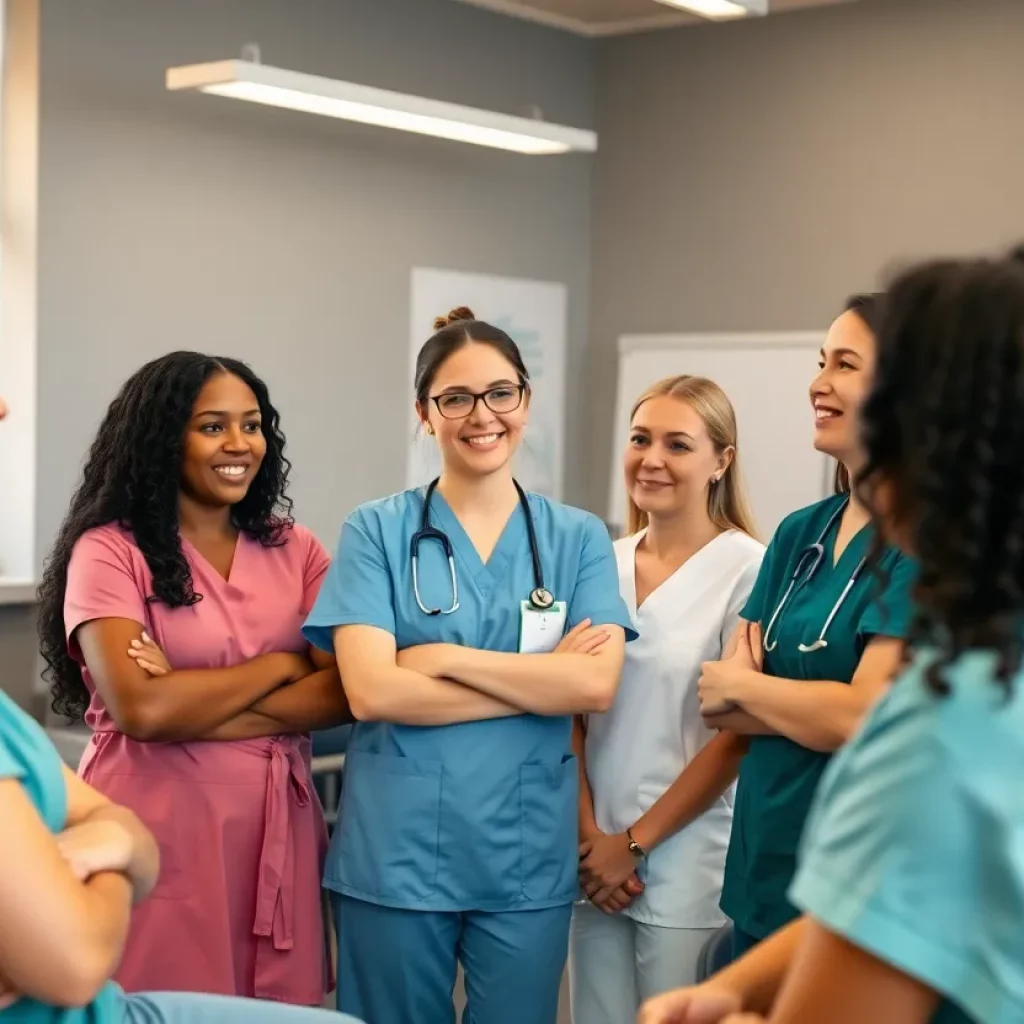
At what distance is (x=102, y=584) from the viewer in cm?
232

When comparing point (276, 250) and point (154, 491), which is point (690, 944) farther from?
point (276, 250)

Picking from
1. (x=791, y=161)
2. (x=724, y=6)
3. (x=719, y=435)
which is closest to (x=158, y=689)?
(x=719, y=435)

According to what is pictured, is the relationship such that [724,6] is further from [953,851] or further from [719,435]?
[953,851]

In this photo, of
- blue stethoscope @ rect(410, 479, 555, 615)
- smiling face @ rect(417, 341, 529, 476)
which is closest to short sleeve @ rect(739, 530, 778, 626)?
blue stethoscope @ rect(410, 479, 555, 615)

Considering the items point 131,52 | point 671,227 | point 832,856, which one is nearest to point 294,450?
point 131,52

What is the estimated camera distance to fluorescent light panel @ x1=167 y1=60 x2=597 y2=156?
3832mm

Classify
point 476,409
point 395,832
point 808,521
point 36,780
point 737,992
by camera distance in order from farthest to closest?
point 476,409 → point 395,832 → point 808,521 → point 36,780 → point 737,992

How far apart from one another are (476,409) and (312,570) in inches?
16.7

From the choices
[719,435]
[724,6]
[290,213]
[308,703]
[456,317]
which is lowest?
[308,703]

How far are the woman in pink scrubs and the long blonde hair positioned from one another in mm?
679

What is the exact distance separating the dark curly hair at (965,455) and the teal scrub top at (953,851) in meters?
0.02

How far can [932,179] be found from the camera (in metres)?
4.79

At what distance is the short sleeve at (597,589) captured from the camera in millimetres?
2369

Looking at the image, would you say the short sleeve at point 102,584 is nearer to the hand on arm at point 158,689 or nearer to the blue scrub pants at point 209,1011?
the hand on arm at point 158,689
